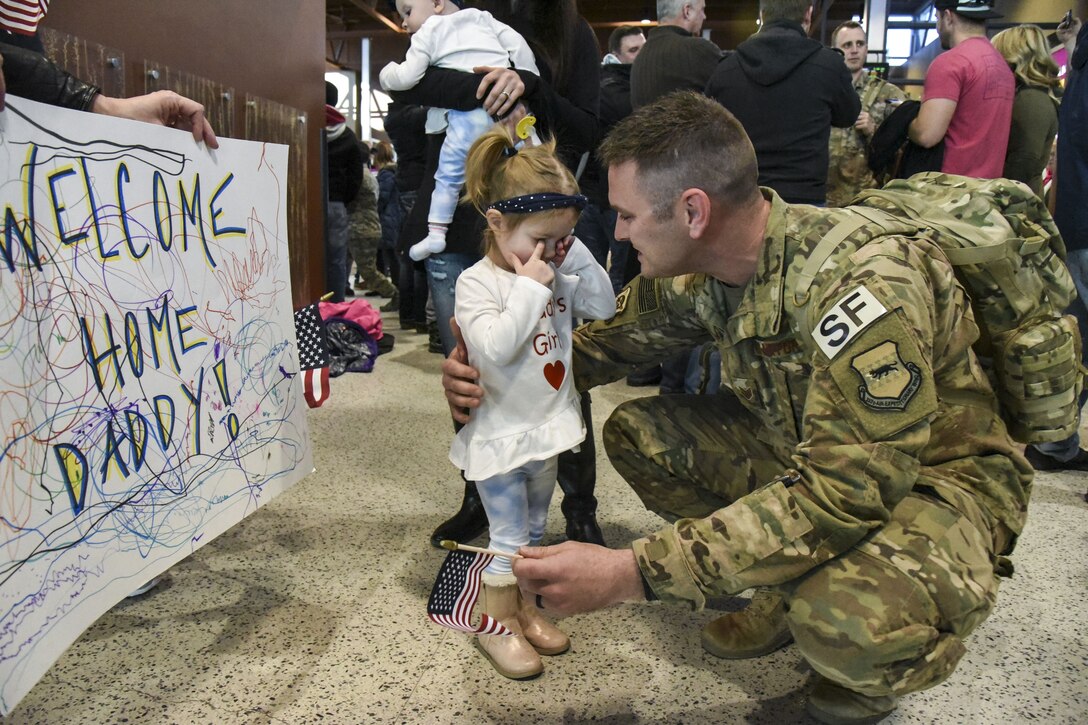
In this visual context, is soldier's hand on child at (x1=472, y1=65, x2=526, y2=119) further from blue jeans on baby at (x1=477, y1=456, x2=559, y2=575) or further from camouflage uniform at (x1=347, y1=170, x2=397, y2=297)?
camouflage uniform at (x1=347, y1=170, x2=397, y2=297)

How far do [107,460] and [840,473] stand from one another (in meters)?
1.07

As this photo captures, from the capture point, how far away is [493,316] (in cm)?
148

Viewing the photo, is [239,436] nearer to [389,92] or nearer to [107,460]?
[107,460]

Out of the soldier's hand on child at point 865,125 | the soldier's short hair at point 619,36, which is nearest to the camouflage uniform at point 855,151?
Result: the soldier's hand on child at point 865,125

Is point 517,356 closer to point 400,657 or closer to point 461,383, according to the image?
point 461,383

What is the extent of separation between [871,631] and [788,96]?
5.81 ft

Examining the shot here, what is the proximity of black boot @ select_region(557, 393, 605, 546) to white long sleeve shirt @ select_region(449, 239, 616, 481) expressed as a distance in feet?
1.10

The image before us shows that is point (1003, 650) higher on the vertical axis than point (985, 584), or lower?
lower

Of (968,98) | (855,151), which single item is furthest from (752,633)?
(855,151)

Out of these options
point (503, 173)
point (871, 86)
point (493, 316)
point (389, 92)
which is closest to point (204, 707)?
point (493, 316)

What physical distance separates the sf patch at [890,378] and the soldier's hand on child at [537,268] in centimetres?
58

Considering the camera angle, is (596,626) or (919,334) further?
(596,626)

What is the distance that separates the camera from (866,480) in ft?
3.77

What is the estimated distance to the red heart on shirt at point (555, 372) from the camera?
1560mm
